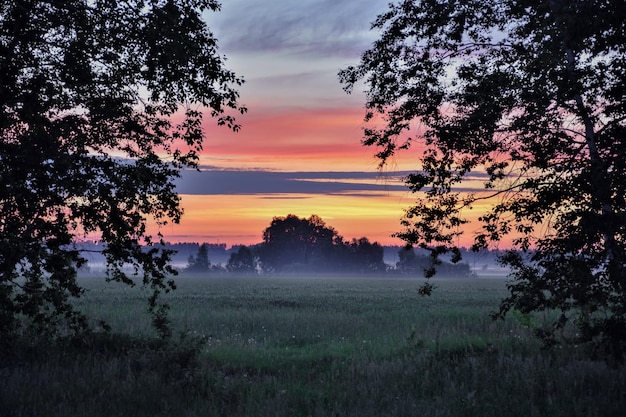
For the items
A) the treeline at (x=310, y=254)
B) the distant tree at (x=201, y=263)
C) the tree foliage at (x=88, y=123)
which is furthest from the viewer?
the distant tree at (x=201, y=263)

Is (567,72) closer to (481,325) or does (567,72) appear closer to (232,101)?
(232,101)

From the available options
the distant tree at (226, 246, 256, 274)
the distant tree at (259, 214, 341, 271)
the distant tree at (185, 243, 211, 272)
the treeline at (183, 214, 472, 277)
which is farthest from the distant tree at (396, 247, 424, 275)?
the distant tree at (185, 243, 211, 272)

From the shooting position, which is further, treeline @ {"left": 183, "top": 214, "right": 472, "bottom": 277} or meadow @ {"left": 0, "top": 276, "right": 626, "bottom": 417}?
treeline @ {"left": 183, "top": 214, "right": 472, "bottom": 277}

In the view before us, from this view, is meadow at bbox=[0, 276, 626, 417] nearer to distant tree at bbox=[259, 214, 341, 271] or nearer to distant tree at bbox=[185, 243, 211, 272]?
distant tree at bbox=[259, 214, 341, 271]

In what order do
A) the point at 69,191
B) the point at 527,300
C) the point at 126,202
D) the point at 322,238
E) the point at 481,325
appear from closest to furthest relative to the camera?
the point at 69,191
the point at 126,202
the point at 527,300
the point at 481,325
the point at 322,238

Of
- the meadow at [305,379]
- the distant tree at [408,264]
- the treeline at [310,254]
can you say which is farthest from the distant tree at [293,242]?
the meadow at [305,379]

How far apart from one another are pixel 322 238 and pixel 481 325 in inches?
5483

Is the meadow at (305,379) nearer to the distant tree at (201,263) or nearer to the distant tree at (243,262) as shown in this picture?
the distant tree at (243,262)

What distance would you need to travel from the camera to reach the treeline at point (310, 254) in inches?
6038

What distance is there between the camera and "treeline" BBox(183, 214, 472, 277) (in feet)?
503

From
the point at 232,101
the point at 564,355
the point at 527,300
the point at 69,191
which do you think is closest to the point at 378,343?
the point at 564,355

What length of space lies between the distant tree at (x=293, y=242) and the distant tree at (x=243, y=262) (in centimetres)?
500

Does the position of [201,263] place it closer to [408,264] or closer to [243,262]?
[243,262]

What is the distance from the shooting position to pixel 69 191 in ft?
26.1
